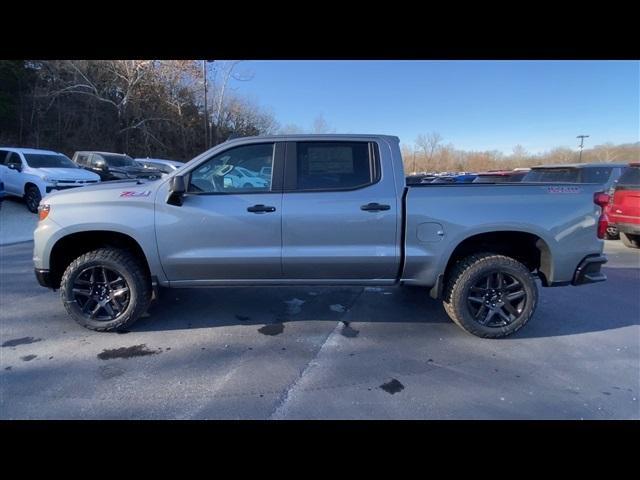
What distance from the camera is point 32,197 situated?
10422 millimetres

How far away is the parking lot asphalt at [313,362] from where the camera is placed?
8.14 feet

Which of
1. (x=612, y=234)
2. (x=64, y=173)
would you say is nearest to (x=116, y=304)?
(x=64, y=173)

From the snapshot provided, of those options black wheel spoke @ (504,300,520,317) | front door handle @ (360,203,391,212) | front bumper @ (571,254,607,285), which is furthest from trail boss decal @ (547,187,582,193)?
front door handle @ (360,203,391,212)

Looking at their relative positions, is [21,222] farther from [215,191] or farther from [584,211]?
[584,211]

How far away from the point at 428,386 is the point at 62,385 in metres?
2.93

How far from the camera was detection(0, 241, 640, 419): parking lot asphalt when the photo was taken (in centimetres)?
248

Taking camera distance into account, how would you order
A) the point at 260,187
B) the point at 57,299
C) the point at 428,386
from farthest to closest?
the point at 57,299 → the point at 260,187 → the point at 428,386

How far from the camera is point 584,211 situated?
133 inches

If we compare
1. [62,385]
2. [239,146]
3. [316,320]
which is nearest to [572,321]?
[316,320]

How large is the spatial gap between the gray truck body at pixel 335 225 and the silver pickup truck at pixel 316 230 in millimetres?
11

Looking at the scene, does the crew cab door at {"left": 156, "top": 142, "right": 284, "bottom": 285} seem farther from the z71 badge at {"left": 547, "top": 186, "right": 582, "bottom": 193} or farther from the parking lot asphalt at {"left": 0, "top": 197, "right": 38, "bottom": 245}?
the parking lot asphalt at {"left": 0, "top": 197, "right": 38, "bottom": 245}

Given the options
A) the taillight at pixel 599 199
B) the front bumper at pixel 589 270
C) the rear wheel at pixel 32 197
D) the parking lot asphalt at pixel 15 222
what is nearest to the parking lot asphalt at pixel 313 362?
the front bumper at pixel 589 270

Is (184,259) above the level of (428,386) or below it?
above

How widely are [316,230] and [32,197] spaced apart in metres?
11.3
